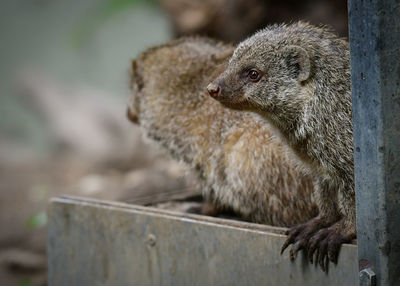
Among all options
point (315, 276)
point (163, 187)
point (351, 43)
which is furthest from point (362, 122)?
point (163, 187)

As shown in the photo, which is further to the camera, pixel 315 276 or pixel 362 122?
pixel 315 276

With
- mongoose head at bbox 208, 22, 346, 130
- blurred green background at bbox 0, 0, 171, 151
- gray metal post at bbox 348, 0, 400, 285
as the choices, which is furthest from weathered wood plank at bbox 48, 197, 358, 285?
blurred green background at bbox 0, 0, 171, 151

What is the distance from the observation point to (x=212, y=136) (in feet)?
11.8

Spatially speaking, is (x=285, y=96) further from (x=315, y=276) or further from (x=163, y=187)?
(x=163, y=187)

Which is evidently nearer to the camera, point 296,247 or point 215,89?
point 296,247

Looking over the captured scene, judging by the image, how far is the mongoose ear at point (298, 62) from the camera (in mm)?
2570

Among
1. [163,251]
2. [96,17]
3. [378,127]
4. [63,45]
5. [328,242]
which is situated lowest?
[163,251]

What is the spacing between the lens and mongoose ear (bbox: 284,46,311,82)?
2.57m

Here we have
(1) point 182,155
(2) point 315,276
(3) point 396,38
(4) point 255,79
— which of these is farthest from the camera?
Result: (1) point 182,155

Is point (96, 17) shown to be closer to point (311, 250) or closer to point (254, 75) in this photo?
point (254, 75)

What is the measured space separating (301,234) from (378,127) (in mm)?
739

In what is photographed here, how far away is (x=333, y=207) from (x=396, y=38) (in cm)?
93

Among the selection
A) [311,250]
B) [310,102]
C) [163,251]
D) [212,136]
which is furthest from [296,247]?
[212,136]

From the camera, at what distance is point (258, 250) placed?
2.78 meters
